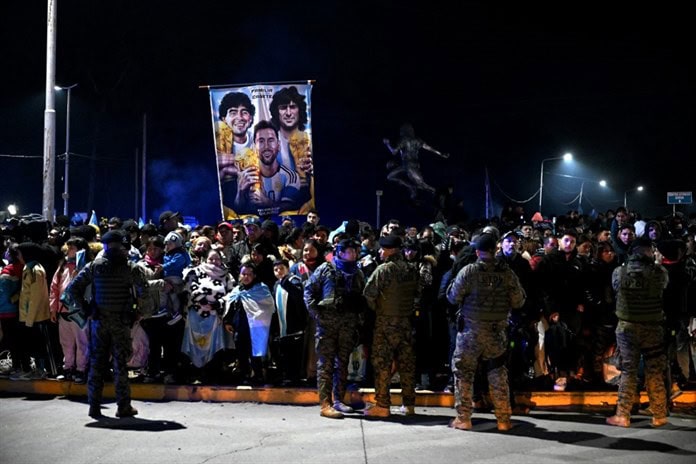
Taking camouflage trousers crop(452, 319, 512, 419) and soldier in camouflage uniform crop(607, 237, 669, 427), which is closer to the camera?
camouflage trousers crop(452, 319, 512, 419)

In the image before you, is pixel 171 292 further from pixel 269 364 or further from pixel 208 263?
pixel 269 364

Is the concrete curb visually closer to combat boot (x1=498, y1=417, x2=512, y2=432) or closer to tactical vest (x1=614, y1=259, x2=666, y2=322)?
combat boot (x1=498, y1=417, x2=512, y2=432)

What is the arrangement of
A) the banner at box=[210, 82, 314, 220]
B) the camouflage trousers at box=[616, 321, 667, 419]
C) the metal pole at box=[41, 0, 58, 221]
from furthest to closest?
1. the metal pole at box=[41, 0, 58, 221]
2. the banner at box=[210, 82, 314, 220]
3. the camouflage trousers at box=[616, 321, 667, 419]

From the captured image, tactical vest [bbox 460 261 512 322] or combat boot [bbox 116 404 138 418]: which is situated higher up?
tactical vest [bbox 460 261 512 322]

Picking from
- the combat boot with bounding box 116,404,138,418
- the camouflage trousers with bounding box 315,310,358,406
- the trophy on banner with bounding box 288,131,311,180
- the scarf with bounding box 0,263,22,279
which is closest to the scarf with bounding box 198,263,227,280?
the camouflage trousers with bounding box 315,310,358,406

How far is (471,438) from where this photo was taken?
7523 millimetres

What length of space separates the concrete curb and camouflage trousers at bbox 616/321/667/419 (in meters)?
1.07

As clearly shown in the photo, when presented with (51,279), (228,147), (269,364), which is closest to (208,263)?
(269,364)

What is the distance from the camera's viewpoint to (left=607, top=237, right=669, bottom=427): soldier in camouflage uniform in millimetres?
8062

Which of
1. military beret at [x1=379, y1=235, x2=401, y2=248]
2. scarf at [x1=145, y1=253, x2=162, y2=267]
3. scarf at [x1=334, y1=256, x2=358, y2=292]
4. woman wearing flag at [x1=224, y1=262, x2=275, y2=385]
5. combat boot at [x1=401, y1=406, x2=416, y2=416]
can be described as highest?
military beret at [x1=379, y1=235, x2=401, y2=248]

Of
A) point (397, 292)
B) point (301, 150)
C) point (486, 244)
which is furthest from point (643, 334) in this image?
point (301, 150)

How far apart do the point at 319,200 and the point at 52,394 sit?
102ft

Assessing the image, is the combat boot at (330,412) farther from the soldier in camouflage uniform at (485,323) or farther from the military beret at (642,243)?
the military beret at (642,243)

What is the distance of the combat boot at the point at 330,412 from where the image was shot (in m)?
8.41
